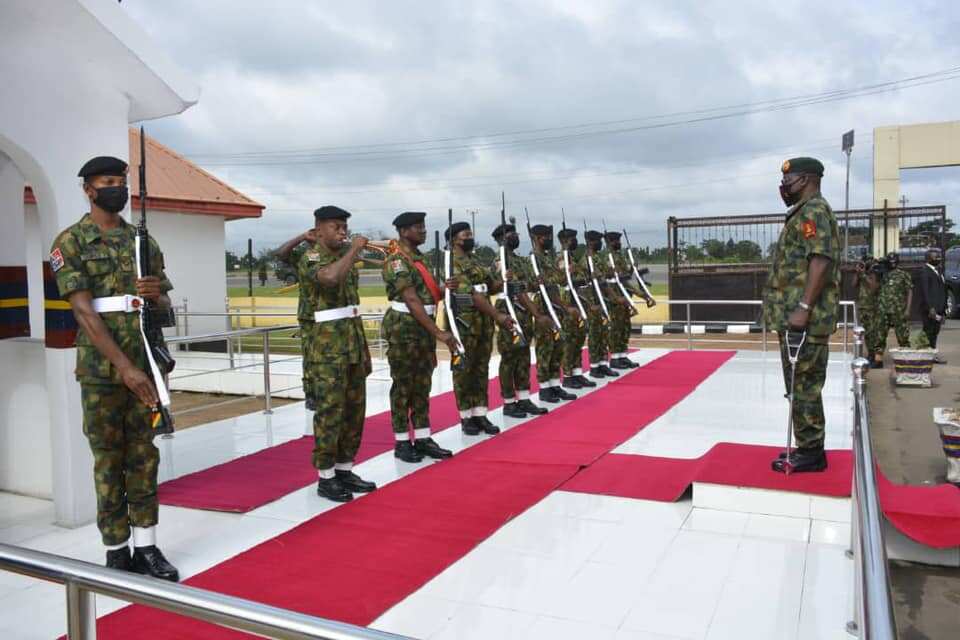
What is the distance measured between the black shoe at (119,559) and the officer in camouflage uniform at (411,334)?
84.8 inches

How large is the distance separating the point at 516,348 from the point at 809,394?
2907 mm

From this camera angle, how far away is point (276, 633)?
3.81ft

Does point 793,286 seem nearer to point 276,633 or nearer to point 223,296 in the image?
point 276,633

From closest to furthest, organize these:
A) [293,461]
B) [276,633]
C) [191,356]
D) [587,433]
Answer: [276,633] < [293,461] < [587,433] < [191,356]

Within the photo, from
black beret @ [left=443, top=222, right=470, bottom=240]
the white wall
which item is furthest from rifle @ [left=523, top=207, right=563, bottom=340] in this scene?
the white wall

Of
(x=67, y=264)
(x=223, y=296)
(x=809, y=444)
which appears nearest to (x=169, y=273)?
(x=223, y=296)

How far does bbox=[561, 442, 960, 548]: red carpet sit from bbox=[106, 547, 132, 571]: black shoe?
Answer: 2.34 m

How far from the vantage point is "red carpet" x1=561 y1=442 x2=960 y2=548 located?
12.2ft

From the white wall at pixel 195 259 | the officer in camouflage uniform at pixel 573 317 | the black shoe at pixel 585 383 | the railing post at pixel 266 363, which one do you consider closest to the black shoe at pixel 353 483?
the railing post at pixel 266 363

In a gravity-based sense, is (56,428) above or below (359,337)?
below

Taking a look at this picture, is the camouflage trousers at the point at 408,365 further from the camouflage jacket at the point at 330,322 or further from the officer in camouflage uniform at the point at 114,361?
the officer in camouflage uniform at the point at 114,361

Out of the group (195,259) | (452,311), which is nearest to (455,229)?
(452,311)

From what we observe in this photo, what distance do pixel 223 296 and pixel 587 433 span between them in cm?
1009

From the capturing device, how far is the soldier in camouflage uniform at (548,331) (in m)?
7.29
